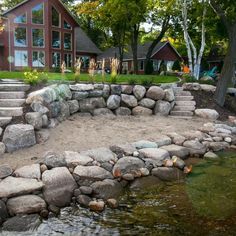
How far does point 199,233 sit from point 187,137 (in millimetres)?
4183

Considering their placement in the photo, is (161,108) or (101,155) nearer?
(101,155)

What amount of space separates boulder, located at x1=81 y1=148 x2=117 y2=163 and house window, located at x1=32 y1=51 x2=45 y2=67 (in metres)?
21.3

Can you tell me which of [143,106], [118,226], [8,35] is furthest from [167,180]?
[8,35]

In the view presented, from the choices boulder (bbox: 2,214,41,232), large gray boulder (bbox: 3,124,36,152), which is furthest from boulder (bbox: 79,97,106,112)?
boulder (bbox: 2,214,41,232)

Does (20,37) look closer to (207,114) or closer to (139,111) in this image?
(139,111)

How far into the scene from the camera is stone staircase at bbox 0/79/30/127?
7.09 metres

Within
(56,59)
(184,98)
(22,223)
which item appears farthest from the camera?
(56,59)

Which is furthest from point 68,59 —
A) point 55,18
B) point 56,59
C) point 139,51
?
point 139,51

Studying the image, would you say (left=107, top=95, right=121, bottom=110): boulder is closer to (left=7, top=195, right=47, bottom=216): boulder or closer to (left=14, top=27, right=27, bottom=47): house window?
(left=7, top=195, right=47, bottom=216): boulder

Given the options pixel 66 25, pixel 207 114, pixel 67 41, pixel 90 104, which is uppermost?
pixel 66 25

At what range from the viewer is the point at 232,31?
12.2 m

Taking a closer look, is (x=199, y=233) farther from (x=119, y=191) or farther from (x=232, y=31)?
(x=232, y=31)

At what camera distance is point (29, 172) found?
5.39m

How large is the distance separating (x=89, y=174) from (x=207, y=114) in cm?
591
